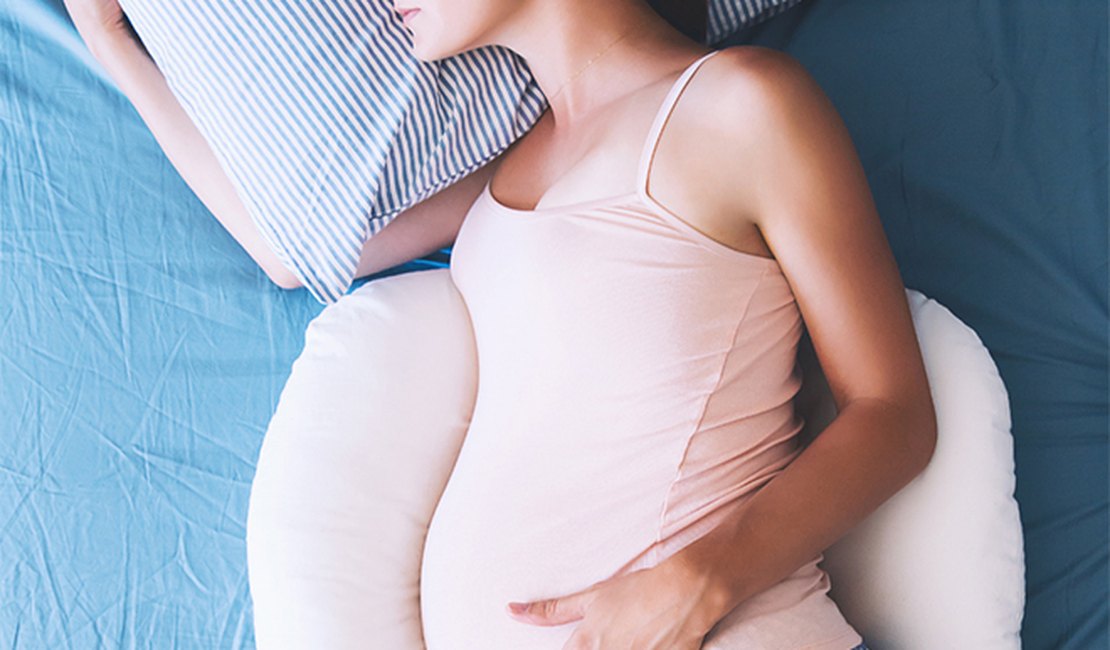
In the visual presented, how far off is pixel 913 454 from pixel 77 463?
2.74ft

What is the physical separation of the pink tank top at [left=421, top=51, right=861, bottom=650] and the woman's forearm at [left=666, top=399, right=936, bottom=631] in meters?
0.04

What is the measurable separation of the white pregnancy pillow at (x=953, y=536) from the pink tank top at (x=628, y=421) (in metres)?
0.06

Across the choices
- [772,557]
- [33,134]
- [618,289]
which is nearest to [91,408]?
[33,134]

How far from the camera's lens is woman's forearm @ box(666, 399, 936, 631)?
87cm

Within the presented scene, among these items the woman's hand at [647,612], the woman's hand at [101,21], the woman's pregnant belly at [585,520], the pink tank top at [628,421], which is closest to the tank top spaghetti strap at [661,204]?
the pink tank top at [628,421]

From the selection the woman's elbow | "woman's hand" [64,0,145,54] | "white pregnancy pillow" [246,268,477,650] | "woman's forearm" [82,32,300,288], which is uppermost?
"woman's hand" [64,0,145,54]

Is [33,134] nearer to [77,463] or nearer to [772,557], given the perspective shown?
[77,463]

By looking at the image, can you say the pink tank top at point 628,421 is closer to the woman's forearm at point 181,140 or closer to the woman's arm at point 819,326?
the woman's arm at point 819,326

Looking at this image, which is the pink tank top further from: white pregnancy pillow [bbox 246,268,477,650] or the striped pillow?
the striped pillow

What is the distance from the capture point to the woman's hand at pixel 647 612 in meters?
0.86

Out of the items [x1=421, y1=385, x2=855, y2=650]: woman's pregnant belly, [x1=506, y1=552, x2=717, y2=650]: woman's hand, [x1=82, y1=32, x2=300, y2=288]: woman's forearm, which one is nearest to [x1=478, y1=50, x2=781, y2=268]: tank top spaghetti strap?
[x1=421, y1=385, x2=855, y2=650]: woman's pregnant belly

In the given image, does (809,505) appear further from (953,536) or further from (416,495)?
(416,495)

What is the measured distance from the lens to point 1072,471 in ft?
3.42

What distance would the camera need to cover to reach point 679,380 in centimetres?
92
